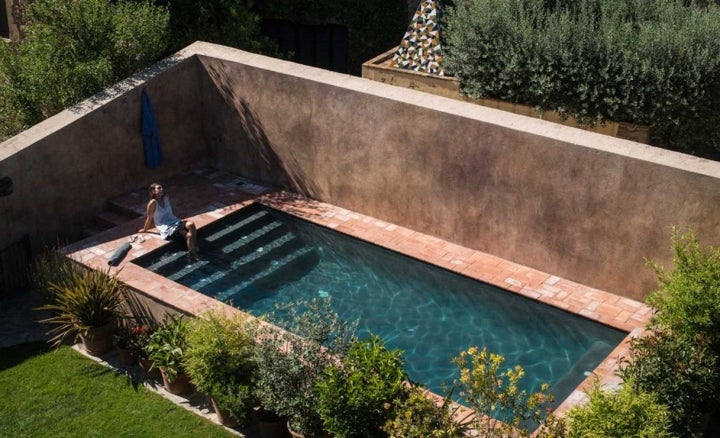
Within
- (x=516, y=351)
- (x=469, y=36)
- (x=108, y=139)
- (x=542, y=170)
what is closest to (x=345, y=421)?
(x=516, y=351)

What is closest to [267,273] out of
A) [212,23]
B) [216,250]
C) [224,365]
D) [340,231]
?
[216,250]

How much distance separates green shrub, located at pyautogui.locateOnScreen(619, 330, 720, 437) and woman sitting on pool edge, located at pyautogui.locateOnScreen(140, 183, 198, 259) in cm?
817

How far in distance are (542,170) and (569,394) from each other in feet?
12.6

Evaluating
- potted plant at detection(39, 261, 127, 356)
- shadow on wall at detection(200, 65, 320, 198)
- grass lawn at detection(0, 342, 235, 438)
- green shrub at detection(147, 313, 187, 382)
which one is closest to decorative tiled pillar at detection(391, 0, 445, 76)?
shadow on wall at detection(200, 65, 320, 198)

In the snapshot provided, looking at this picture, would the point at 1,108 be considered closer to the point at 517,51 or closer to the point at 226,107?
the point at 226,107

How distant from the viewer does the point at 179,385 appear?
13289mm

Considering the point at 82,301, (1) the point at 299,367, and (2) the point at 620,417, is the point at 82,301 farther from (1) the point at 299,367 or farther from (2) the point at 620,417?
(2) the point at 620,417

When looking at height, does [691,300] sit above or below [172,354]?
above

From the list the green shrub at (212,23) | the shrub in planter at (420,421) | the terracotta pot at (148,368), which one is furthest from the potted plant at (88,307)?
the green shrub at (212,23)

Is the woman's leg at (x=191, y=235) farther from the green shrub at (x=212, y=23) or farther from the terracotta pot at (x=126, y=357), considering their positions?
the green shrub at (x=212, y=23)

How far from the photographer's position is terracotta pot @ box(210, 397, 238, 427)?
12.5m

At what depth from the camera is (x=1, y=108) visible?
58.6 feet

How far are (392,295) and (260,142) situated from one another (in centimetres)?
493

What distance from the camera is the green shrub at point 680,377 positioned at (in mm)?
10859
